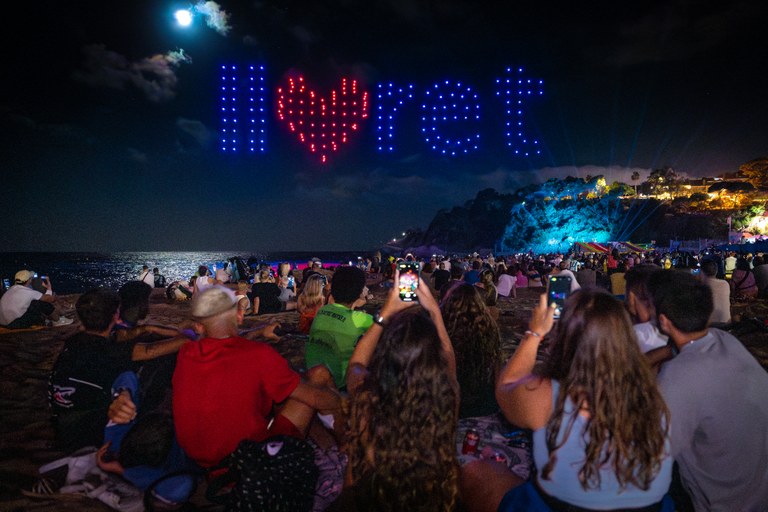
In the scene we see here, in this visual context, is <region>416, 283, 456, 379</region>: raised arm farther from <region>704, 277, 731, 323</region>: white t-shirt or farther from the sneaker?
the sneaker

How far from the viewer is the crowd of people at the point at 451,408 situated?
6.14ft

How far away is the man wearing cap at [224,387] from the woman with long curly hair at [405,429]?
84 cm

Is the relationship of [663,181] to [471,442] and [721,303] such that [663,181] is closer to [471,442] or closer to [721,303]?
[721,303]

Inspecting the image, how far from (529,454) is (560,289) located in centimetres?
178

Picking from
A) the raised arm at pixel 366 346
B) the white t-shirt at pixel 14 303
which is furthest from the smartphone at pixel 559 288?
the white t-shirt at pixel 14 303

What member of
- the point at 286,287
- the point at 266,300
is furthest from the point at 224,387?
the point at 286,287

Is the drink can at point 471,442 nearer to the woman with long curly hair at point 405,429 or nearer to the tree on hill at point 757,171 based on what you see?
the woman with long curly hair at point 405,429

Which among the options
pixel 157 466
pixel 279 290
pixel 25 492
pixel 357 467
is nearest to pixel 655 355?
pixel 357 467

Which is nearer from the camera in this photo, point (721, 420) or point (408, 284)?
point (721, 420)

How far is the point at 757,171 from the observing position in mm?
90125

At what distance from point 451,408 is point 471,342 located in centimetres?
224

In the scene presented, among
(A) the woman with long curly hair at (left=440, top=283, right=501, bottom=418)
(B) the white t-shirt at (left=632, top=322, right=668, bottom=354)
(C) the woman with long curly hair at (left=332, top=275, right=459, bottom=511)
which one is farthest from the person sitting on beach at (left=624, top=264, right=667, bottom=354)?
(C) the woman with long curly hair at (left=332, top=275, right=459, bottom=511)

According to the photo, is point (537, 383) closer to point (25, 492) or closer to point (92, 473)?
point (92, 473)

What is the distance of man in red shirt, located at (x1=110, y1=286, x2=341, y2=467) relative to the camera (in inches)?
107
